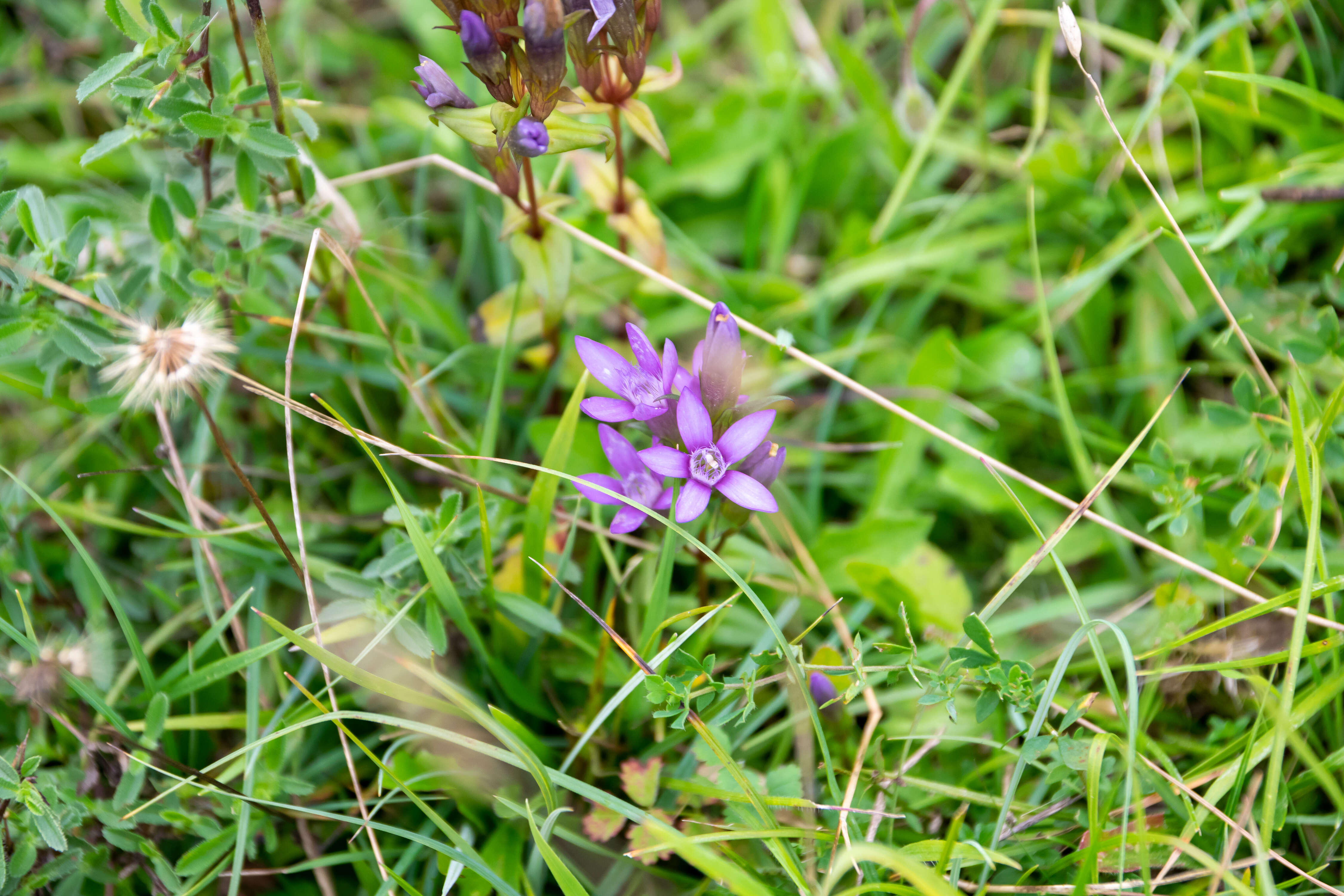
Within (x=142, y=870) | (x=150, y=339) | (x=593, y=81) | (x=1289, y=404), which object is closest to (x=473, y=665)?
(x=142, y=870)

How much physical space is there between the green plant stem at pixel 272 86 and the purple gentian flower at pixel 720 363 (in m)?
1.02

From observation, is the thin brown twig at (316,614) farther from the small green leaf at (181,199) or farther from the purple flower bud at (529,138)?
the purple flower bud at (529,138)

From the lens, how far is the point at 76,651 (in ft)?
6.61

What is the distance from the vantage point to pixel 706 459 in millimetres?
1689

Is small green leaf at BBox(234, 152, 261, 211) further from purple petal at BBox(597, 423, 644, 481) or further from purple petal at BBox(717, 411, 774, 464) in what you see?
purple petal at BBox(717, 411, 774, 464)

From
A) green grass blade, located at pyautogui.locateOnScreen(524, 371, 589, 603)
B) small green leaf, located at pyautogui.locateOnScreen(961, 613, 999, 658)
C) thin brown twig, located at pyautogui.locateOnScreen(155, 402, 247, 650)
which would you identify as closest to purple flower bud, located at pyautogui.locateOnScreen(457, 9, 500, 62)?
green grass blade, located at pyautogui.locateOnScreen(524, 371, 589, 603)

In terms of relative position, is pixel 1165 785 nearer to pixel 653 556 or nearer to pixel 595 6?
pixel 653 556

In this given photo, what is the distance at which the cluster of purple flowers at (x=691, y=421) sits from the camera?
1630mm

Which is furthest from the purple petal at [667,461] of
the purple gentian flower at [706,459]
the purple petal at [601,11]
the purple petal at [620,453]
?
the purple petal at [601,11]

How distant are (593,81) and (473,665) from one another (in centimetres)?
143

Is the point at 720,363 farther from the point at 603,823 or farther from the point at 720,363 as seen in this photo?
the point at 603,823

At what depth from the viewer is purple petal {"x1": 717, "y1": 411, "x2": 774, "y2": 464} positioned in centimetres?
166

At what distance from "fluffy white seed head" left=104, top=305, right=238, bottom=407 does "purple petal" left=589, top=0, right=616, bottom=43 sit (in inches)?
41.4

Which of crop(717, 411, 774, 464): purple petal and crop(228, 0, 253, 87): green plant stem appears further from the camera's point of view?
crop(228, 0, 253, 87): green plant stem
